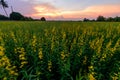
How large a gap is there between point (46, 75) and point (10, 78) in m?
1.16

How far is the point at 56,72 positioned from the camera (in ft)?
20.8

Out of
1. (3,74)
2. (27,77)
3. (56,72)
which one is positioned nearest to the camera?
(3,74)

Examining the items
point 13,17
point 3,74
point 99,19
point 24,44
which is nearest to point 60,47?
point 24,44

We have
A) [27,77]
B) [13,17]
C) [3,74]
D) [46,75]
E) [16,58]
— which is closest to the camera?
[3,74]

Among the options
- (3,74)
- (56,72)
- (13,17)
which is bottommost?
(13,17)

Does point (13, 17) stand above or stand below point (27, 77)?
below

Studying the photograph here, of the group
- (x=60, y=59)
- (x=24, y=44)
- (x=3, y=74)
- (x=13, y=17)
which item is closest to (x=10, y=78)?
(x=3, y=74)

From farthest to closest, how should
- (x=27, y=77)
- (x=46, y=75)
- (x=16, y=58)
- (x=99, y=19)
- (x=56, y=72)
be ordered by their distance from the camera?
1. (x=99, y=19)
2. (x=16, y=58)
3. (x=56, y=72)
4. (x=46, y=75)
5. (x=27, y=77)

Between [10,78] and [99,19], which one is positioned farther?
[99,19]

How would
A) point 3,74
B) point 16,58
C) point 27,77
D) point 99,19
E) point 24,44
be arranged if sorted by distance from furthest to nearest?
1. point 99,19
2. point 24,44
3. point 16,58
4. point 27,77
5. point 3,74

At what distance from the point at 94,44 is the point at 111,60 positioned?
938mm

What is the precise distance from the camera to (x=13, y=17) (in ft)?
A: 162

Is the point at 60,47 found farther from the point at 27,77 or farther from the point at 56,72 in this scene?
the point at 27,77

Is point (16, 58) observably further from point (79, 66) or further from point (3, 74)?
point (3, 74)
